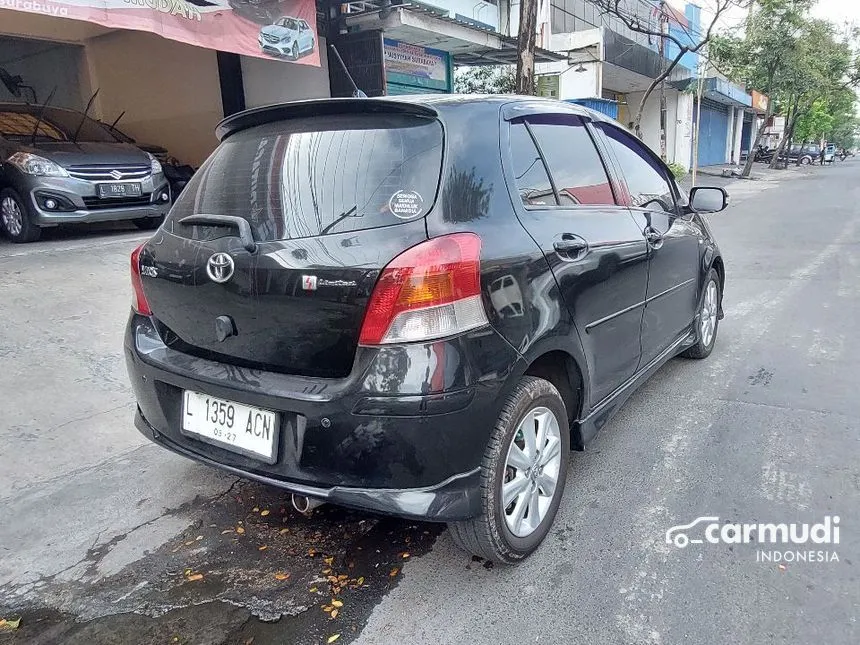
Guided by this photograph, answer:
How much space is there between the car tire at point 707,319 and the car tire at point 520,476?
218 centimetres

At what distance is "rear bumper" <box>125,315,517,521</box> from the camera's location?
1.99m

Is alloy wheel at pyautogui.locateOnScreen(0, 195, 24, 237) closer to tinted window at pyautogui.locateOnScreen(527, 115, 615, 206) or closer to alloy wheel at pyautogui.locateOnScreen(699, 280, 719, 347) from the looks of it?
tinted window at pyautogui.locateOnScreen(527, 115, 615, 206)

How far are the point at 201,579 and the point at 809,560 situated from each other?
89.6 inches

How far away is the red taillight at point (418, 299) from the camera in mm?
1998

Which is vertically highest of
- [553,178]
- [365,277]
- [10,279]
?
[553,178]

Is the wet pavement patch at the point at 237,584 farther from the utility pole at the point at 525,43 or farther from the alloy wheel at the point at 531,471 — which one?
the utility pole at the point at 525,43

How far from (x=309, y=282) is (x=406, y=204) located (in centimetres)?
41

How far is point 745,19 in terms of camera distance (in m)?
22.8

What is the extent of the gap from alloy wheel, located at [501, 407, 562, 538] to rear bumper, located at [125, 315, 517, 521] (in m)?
0.25

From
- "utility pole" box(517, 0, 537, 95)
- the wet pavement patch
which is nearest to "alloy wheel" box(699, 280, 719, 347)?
the wet pavement patch

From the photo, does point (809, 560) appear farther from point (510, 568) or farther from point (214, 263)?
point (214, 263)

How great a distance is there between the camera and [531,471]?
8.05 ft

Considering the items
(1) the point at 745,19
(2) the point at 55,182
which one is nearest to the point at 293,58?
(2) the point at 55,182

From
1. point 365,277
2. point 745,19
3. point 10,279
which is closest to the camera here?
point 365,277
